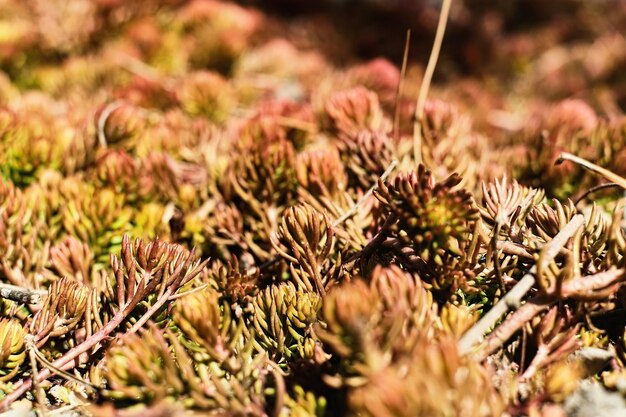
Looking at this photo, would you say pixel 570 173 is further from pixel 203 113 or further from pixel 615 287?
pixel 203 113

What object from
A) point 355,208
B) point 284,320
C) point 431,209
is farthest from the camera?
point 355,208

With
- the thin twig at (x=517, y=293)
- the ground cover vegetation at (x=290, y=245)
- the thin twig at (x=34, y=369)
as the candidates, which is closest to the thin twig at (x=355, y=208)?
the ground cover vegetation at (x=290, y=245)

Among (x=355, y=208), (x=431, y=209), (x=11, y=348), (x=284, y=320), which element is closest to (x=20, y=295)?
(x=11, y=348)

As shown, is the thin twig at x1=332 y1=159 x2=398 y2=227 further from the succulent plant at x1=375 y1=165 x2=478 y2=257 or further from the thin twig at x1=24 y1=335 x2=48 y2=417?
the thin twig at x1=24 y1=335 x2=48 y2=417

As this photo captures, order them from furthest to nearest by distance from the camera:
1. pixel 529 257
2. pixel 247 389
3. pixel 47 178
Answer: pixel 47 178
pixel 529 257
pixel 247 389

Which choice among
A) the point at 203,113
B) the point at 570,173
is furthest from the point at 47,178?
the point at 570,173

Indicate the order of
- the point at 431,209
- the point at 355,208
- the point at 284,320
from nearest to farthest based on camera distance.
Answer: the point at 431,209 < the point at 284,320 < the point at 355,208

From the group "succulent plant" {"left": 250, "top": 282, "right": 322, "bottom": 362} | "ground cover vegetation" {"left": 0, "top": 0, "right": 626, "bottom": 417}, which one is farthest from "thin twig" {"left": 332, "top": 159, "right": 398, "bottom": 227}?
"succulent plant" {"left": 250, "top": 282, "right": 322, "bottom": 362}

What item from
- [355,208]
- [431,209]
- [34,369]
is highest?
[431,209]

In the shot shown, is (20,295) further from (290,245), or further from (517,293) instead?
(517,293)
